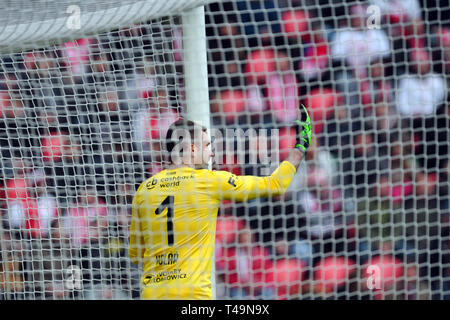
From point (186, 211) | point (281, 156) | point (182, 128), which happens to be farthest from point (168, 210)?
point (281, 156)

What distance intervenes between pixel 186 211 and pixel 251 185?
23 cm

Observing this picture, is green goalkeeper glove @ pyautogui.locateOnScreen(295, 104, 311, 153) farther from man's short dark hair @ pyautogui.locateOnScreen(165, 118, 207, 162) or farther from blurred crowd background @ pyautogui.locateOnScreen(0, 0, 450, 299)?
blurred crowd background @ pyautogui.locateOnScreen(0, 0, 450, 299)

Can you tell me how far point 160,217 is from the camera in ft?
8.00

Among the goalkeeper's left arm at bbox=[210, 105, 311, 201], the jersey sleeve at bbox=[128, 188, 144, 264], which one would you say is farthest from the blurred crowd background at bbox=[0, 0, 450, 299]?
the goalkeeper's left arm at bbox=[210, 105, 311, 201]

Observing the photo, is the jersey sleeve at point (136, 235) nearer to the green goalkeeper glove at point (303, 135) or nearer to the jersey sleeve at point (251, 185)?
the jersey sleeve at point (251, 185)

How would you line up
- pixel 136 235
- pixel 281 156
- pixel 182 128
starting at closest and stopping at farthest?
pixel 182 128, pixel 136 235, pixel 281 156

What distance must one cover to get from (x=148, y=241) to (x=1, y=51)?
90 centimetres

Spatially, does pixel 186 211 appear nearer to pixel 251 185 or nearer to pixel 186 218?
pixel 186 218

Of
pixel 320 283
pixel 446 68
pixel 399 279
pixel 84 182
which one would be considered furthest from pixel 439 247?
pixel 84 182

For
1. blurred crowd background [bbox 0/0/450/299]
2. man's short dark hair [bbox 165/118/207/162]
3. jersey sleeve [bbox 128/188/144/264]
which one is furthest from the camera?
blurred crowd background [bbox 0/0/450/299]

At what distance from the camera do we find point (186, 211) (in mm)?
2439

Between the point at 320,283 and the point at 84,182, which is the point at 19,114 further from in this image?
the point at 320,283

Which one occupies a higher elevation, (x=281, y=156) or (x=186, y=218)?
(x=281, y=156)

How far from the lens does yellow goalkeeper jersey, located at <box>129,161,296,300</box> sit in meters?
2.41
